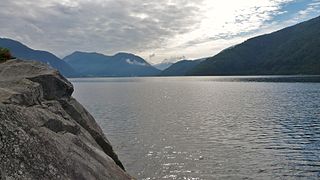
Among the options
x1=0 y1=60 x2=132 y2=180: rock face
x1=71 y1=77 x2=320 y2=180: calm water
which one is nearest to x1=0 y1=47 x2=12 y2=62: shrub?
x1=0 y1=60 x2=132 y2=180: rock face

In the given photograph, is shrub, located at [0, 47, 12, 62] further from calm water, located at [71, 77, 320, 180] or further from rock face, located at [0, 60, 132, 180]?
calm water, located at [71, 77, 320, 180]

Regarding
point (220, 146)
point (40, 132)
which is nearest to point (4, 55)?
point (40, 132)

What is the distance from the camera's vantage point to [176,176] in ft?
107

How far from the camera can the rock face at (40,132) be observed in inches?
458

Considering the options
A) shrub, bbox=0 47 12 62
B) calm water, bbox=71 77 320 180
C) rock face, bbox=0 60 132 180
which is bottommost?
calm water, bbox=71 77 320 180

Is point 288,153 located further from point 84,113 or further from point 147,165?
point 84,113

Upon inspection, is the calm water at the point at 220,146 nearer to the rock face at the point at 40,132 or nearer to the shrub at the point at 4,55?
the rock face at the point at 40,132

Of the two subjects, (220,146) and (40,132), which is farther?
(220,146)

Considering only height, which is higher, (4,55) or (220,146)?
(4,55)

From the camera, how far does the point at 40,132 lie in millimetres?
13492

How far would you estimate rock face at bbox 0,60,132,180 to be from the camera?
11.6m

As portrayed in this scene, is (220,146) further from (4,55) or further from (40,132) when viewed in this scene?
(40,132)

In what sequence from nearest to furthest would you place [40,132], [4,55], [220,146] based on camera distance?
[40,132], [4,55], [220,146]

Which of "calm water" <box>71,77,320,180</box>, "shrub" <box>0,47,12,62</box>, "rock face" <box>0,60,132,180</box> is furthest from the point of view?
"calm water" <box>71,77,320,180</box>
